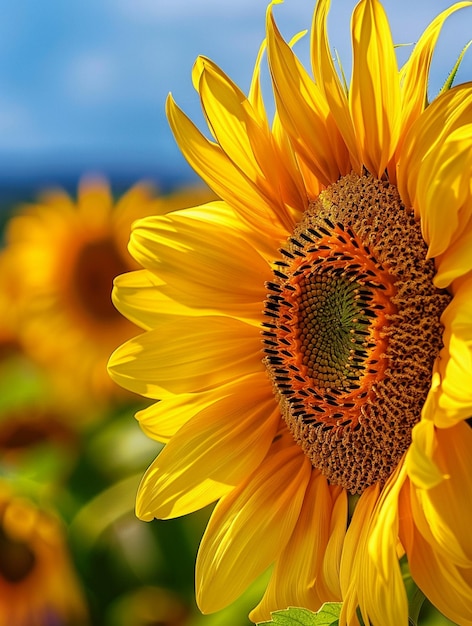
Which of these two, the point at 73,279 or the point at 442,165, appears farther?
the point at 73,279

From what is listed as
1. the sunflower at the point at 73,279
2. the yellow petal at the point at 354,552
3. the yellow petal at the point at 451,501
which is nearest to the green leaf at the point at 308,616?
the yellow petal at the point at 354,552

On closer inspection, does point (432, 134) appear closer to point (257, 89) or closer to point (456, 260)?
point (456, 260)

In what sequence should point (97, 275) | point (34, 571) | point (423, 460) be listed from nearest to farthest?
point (423, 460)
point (34, 571)
point (97, 275)

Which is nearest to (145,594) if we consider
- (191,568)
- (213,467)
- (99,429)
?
(191,568)

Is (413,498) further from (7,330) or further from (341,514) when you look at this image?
(7,330)

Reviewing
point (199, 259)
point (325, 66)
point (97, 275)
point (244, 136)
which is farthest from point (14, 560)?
point (325, 66)
